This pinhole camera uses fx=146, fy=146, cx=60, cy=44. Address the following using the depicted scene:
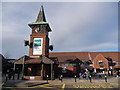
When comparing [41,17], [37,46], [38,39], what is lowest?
[37,46]

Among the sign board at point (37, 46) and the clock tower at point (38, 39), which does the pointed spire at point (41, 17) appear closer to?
the clock tower at point (38, 39)

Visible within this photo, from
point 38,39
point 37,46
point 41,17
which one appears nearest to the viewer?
point 37,46

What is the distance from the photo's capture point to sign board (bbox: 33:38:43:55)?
2930 centimetres

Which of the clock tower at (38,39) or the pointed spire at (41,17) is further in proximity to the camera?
the pointed spire at (41,17)

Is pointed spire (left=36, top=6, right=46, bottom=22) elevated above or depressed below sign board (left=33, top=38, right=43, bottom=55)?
above

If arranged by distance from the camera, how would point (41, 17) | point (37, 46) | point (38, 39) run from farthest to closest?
point (41, 17) < point (38, 39) < point (37, 46)

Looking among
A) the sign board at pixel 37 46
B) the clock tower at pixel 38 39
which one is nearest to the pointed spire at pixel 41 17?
the clock tower at pixel 38 39

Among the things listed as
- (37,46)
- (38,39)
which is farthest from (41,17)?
(37,46)

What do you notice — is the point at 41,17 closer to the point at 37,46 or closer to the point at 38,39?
the point at 38,39

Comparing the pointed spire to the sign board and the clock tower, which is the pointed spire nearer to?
the clock tower

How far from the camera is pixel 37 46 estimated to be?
29.5 metres

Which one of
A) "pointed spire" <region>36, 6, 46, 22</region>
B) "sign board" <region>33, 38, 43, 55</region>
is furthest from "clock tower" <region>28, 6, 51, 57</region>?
"pointed spire" <region>36, 6, 46, 22</region>

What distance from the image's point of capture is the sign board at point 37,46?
2930 cm

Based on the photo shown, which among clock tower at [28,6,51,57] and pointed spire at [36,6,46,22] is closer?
clock tower at [28,6,51,57]
